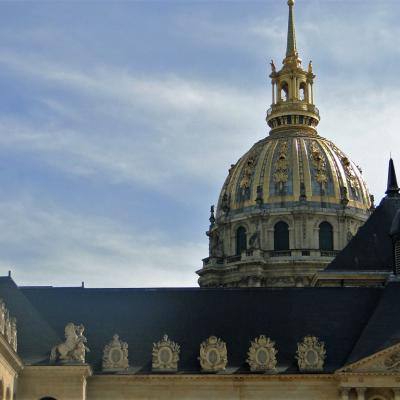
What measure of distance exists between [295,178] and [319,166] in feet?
11.1

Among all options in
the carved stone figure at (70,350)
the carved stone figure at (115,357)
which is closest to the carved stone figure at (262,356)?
the carved stone figure at (115,357)

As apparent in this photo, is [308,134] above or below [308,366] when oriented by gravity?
above

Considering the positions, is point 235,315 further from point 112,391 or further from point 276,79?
point 276,79

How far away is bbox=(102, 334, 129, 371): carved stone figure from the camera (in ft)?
207

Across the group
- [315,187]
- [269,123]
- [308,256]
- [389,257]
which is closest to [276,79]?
[269,123]

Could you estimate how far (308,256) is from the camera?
134 metres

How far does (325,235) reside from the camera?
452ft

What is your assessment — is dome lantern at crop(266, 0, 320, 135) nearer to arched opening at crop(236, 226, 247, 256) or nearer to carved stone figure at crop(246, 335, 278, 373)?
arched opening at crop(236, 226, 247, 256)

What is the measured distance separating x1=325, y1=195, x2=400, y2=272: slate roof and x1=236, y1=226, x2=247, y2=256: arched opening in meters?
A: 46.5

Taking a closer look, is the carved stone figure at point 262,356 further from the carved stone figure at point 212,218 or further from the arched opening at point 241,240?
the carved stone figure at point 212,218

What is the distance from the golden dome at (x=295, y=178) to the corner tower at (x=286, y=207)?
12 centimetres

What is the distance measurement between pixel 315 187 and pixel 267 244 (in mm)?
9425

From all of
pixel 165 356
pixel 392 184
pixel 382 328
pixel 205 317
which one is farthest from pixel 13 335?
pixel 392 184

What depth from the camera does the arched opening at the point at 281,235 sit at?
137125 mm
